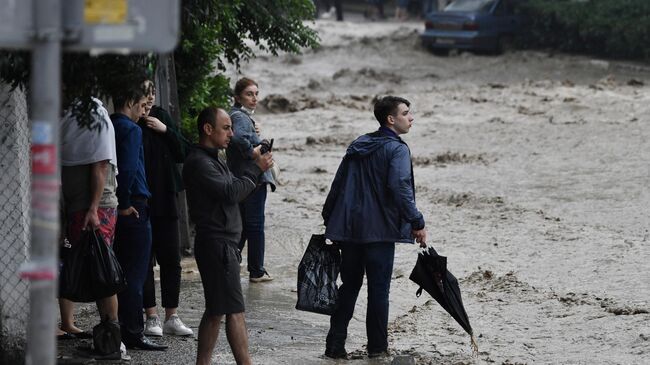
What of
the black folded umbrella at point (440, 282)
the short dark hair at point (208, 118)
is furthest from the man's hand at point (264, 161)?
the black folded umbrella at point (440, 282)

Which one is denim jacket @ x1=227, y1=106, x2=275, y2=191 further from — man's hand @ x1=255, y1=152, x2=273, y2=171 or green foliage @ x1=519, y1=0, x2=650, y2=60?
green foliage @ x1=519, y1=0, x2=650, y2=60

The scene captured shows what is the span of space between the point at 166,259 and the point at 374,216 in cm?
157

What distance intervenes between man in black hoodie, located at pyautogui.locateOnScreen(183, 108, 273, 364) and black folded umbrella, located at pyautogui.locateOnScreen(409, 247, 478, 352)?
4.94ft

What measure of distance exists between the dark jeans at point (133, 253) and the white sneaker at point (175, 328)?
0.63 metres

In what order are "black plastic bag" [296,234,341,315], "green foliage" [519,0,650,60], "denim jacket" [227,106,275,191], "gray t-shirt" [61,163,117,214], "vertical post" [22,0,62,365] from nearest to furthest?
"vertical post" [22,0,62,365], "gray t-shirt" [61,163,117,214], "black plastic bag" [296,234,341,315], "denim jacket" [227,106,275,191], "green foliage" [519,0,650,60]

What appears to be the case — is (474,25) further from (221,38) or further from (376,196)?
(376,196)

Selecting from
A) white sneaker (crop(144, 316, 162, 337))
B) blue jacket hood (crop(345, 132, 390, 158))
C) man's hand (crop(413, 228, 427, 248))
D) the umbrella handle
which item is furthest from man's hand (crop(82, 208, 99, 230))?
the umbrella handle

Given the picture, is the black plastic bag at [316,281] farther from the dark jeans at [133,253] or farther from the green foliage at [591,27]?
the green foliage at [591,27]

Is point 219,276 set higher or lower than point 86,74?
lower

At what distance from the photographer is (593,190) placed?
16469 mm

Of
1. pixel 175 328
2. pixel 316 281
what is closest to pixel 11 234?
pixel 175 328

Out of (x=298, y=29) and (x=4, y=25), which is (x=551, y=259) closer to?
(x=298, y=29)

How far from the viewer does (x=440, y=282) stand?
8438mm

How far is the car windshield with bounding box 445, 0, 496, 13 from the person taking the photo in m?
32.9
